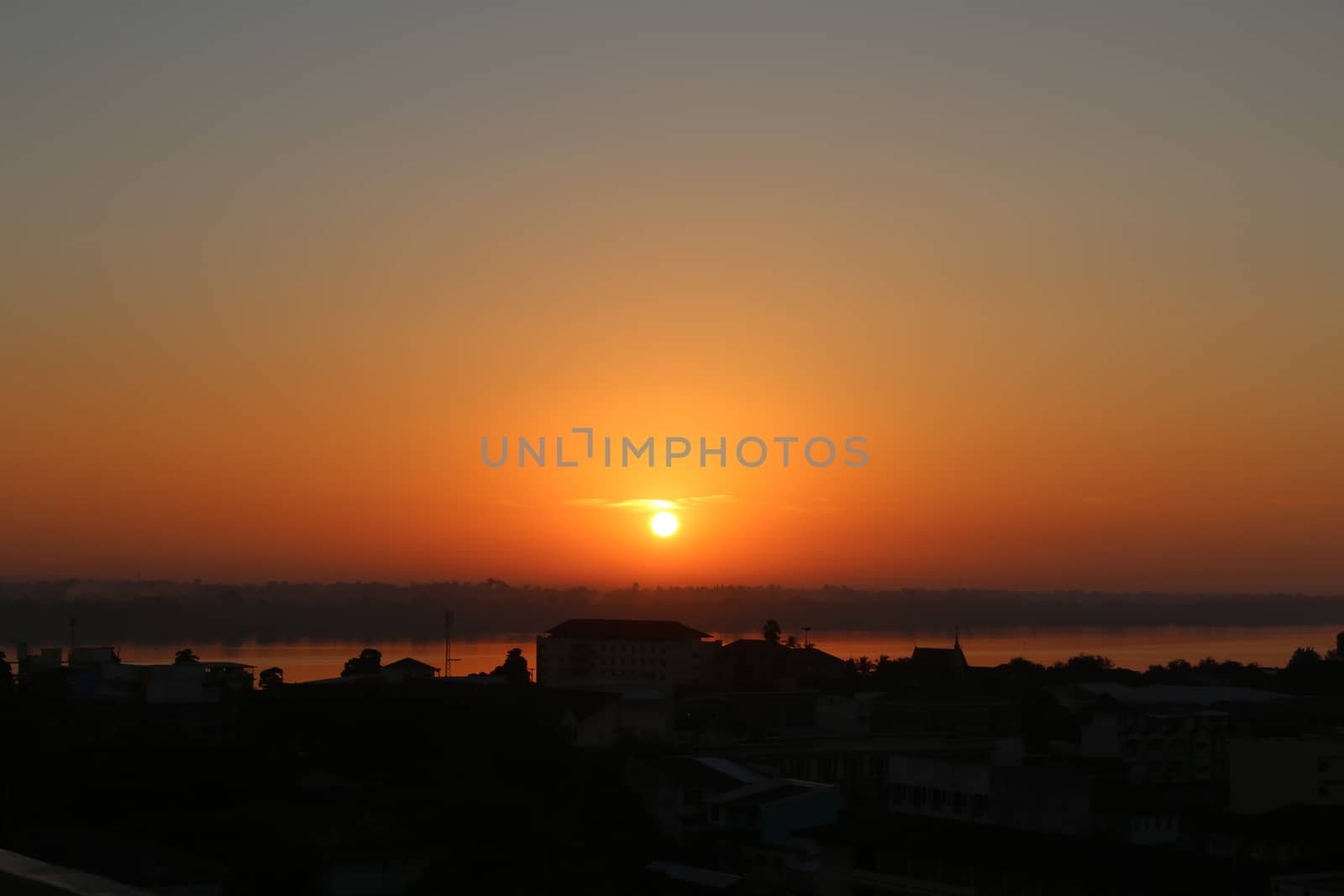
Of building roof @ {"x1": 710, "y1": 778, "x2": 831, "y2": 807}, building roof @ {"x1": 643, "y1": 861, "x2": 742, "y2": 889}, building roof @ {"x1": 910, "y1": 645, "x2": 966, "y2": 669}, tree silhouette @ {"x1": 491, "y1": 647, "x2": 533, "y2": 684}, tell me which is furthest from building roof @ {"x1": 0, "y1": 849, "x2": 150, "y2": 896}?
building roof @ {"x1": 910, "y1": 645, "x2": 966, "y2": 669}

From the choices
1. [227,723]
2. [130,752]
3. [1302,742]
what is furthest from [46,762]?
[1302,742]

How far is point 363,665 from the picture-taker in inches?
1272

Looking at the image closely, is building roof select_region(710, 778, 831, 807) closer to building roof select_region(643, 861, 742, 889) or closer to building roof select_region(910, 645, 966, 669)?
building roof select_region(643, 861, 742, 889)

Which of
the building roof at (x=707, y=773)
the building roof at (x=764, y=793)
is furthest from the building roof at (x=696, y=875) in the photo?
the building roof at (x=707, y=773)

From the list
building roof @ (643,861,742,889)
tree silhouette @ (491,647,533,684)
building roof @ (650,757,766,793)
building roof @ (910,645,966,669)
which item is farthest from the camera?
building roof @ (910,645,966,669)

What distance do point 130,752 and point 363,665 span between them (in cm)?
1570

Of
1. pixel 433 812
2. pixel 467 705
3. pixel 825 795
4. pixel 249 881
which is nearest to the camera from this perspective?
pixel 249 881

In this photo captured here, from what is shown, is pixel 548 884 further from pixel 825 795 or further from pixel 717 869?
pixel 825 795

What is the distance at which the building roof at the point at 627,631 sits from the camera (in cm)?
3666

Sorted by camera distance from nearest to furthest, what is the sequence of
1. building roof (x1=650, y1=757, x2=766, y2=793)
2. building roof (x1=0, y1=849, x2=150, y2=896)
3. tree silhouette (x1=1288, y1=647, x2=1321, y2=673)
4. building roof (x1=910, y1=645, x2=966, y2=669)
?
building roof (x1=0, y1=849, x2=150, y2=896), building roof (x1=650, y1=757, x2=766, y2=793), tree silhouette (x1=1288, y1=647, x2=1321, y2=673), building roof (x1=910, y1=645, x2=966, y2=669)

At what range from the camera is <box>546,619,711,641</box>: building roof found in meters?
36.7

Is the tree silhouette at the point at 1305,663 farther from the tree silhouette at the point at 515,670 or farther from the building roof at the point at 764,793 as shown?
the building roof at the point at 764,793

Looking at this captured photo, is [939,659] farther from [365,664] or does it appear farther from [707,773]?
[707,773]

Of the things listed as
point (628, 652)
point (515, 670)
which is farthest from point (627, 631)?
point (515, 670)
